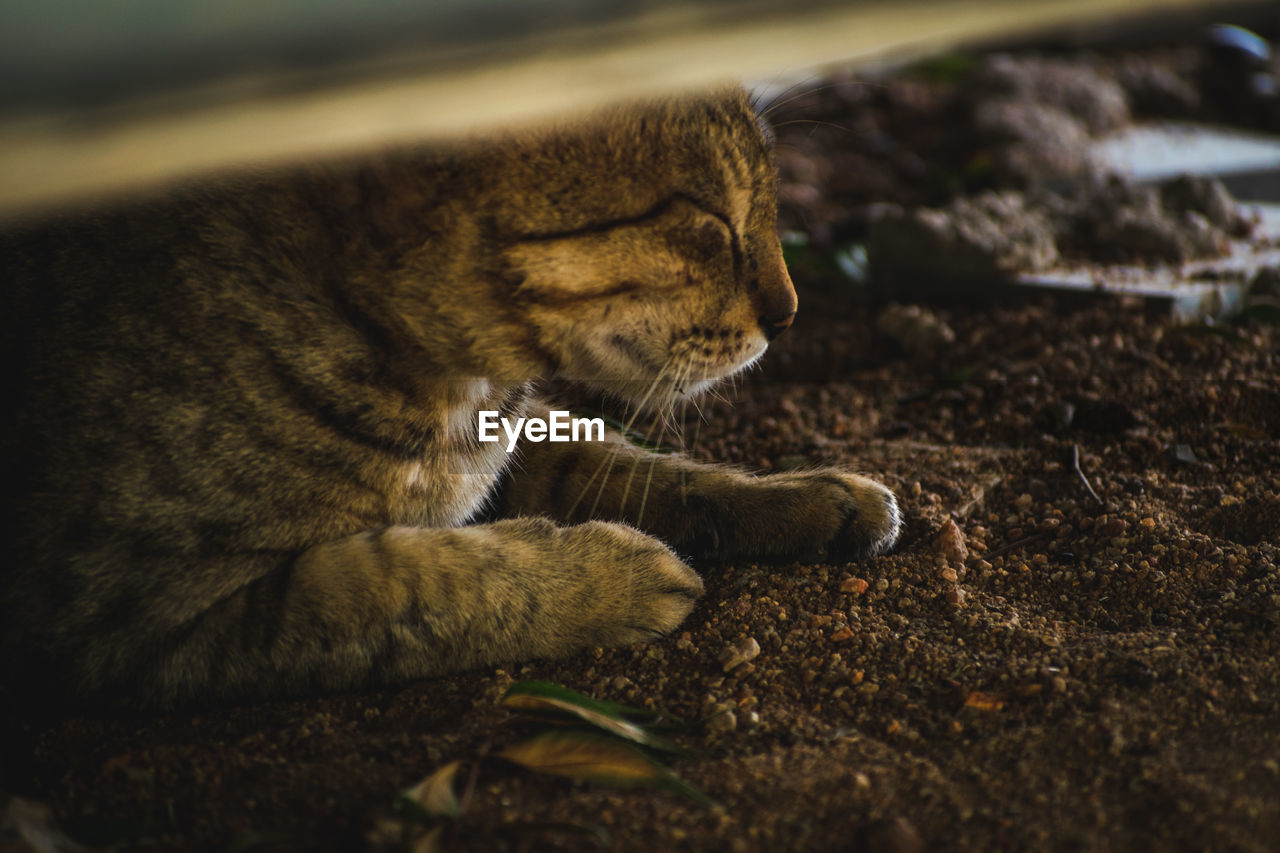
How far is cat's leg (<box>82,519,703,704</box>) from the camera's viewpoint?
1.79m

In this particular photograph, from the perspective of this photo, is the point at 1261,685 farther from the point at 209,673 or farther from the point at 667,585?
the point at 209,673

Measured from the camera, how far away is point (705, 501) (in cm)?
229

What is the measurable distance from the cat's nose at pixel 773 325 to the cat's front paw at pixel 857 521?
1.22 feet

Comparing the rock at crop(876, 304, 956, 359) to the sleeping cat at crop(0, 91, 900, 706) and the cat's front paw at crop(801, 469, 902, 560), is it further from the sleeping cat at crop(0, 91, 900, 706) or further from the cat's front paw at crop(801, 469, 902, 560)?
the sleeping cat at crop(0, 91, 900, 706)

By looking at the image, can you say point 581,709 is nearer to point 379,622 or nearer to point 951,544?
point 379,622

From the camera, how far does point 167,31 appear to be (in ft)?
3.69

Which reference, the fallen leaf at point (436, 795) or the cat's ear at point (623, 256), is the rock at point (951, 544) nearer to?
the cat's ear at point (623, 256)

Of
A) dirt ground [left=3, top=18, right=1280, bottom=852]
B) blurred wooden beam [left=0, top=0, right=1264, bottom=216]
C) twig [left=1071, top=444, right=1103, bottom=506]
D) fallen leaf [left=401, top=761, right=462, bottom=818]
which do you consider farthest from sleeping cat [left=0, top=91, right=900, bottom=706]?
twig [left=1071, top=444, right=1103, bottom=506]

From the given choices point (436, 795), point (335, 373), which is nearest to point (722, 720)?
point (436, 795)

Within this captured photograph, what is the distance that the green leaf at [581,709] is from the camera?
5.17ft

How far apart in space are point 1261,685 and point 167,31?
171 cm

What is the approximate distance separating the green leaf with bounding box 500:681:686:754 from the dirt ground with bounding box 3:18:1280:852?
0.16 feet

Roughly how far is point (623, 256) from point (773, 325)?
36 cm

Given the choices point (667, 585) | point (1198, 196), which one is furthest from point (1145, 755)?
point (1198, 196)
